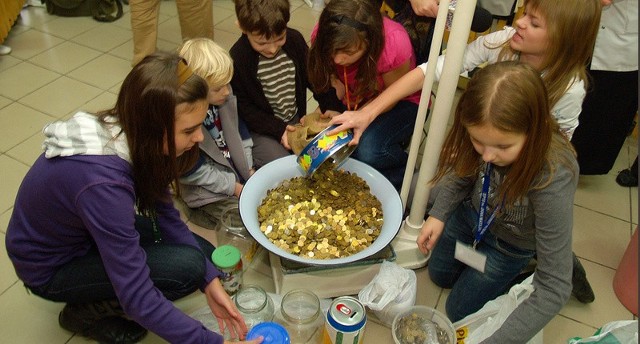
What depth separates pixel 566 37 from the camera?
46.5 inches

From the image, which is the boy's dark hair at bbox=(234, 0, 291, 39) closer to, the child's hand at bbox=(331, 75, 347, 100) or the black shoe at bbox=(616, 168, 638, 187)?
the child's hand at bbox=(331, 75, 347, 100)

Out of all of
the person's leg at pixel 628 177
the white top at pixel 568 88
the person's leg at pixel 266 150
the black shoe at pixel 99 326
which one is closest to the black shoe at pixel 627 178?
the person's leg at pixel 628 177

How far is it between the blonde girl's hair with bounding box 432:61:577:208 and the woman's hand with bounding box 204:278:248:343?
687 mm

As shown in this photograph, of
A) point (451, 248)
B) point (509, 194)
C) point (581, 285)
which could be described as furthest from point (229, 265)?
point (581, 285)

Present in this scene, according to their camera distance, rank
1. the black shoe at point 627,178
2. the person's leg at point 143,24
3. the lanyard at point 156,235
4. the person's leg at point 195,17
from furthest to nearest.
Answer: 1. the person's leg at point 195,17
2. the person's leg at point 143,24
3. the black shoe at point 627,178
4. the lanyard at point 156,235

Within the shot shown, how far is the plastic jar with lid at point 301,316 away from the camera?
1.37m

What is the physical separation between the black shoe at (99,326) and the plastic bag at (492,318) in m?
0.86

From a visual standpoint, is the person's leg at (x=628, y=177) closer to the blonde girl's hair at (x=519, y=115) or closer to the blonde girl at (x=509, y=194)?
the blonde girl at (x=509, y=194)

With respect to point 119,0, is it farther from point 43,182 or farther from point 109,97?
point 43,182

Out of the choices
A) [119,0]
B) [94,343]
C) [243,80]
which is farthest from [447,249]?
[119,0]

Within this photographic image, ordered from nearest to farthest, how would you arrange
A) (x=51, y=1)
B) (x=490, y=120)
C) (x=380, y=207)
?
1. (x=490, y=120)
2. (x=380, y=207)
3. (x=51, y=1)

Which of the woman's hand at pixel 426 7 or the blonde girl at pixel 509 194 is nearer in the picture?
the blonde girl at pixel 509 194

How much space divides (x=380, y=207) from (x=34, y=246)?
2.93ft

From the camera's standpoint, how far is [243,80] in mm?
1653
